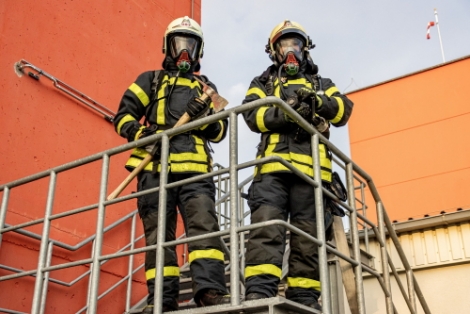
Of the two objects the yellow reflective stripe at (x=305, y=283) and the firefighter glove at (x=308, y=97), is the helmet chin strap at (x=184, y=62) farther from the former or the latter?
the yellow reflective stripe at (x=305, y=283)

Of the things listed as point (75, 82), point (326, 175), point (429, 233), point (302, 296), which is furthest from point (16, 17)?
point (429, 233)

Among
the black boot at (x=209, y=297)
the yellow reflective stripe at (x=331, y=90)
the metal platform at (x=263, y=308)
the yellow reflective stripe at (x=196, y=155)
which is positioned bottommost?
the metal platform at (x=263, y=308)

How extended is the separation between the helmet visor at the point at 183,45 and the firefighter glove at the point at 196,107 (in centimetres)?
55

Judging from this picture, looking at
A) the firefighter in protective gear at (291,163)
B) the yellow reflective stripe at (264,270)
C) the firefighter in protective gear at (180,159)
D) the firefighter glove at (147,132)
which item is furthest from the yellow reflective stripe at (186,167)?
the yellow reflective stripe at (264,270)

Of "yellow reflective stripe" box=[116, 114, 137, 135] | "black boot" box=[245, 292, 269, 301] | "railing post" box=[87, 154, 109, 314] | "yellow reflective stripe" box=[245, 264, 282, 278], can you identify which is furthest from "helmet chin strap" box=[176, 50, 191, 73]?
"black boot" box=[245, 292, 269, 301]

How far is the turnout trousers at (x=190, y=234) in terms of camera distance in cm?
419

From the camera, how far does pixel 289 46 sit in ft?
15.8

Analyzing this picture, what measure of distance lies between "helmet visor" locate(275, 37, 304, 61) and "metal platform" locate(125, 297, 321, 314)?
2018mm

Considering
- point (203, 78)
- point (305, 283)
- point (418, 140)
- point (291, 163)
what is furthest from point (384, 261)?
point (418, 140)

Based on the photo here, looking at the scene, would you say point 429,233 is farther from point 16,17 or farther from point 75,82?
point 16,17

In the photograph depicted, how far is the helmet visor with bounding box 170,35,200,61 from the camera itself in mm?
5039

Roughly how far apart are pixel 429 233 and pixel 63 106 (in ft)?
14.2

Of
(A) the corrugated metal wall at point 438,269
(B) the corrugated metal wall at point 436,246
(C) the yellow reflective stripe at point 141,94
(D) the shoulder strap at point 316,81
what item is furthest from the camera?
(B) the corrugated metal wall at point 436,246

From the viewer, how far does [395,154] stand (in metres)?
12.1
